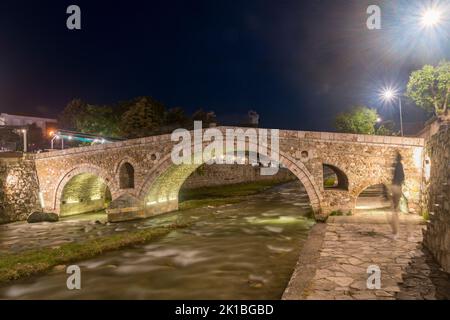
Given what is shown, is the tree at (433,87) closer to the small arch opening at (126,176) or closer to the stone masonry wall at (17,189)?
the small arch opening at (126,176)

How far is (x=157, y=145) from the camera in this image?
20.4 m

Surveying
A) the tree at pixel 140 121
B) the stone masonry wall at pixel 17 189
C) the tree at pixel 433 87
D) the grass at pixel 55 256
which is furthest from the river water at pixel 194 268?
the tree at pixel 140 121

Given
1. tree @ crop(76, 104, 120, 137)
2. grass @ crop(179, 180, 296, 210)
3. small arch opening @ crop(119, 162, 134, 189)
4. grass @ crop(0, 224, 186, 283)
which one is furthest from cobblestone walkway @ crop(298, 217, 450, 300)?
tree @ crop(76, 104, 120, 137)

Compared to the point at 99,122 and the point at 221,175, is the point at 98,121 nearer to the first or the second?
the point at 99,122

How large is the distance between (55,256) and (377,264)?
10463 millimetres

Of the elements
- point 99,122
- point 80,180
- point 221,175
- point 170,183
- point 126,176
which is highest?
point 99,122

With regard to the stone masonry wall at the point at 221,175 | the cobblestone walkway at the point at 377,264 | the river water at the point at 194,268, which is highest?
the stone masonry wall at the point at 221,175

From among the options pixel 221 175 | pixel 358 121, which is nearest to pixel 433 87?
pixel 358 121

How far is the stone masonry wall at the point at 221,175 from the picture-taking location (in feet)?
125

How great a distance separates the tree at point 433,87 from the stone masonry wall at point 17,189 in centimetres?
2799

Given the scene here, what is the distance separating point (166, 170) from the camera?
20328 millimetres

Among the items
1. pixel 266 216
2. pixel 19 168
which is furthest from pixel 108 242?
pixel 19 168
